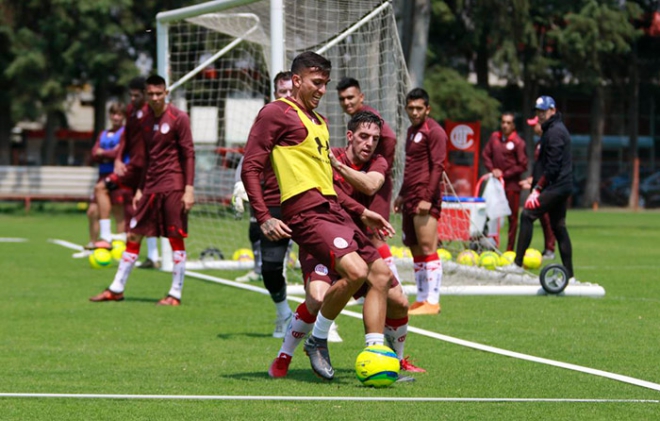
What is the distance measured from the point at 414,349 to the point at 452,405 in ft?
7.61

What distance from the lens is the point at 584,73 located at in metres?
42.5

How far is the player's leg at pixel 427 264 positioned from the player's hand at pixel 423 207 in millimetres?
82

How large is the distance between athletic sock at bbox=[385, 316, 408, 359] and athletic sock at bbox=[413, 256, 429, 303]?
11.5ft

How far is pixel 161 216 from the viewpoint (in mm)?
11547

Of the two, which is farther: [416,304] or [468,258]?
[468,258]

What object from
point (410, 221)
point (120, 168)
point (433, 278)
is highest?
point (120, 168)

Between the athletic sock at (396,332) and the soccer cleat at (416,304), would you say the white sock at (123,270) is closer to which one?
the soccer cleat at (416,304)

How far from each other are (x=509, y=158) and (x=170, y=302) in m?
8.43

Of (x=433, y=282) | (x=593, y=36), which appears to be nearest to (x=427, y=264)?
(x=433, y=282)

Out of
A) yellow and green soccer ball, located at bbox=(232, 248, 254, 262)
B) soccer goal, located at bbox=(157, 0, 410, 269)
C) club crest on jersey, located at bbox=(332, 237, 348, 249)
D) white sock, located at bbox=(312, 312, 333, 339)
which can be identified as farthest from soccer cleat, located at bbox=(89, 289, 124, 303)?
club crest on jersey, located at bbox=(332, 237, 348, 249)

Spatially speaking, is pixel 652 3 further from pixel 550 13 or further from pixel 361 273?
pixel 361 273

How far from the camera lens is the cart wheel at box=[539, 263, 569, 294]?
480 inches

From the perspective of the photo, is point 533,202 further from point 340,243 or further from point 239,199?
point 340,243

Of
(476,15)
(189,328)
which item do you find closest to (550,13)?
(476,15)
